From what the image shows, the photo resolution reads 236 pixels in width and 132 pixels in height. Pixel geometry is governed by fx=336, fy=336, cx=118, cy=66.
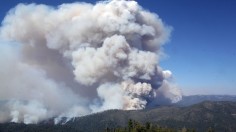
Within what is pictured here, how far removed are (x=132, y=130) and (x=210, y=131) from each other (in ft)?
105

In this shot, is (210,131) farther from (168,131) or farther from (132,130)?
(132,130)

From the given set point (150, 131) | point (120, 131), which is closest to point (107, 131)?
point (120, 131)

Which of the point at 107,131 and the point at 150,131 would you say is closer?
the point at 150,131

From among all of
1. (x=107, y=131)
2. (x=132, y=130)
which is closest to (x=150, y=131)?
(x=132, y=130)

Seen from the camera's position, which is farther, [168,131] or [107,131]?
[107,131]

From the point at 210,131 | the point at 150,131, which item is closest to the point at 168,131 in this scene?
the point at 150,131

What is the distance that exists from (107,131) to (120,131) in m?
9.47

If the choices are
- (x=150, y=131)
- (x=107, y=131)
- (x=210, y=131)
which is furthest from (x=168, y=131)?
(x=107, y=131)

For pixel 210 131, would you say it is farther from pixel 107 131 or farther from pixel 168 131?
pixel 107 131

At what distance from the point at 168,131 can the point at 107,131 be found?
92.1ft

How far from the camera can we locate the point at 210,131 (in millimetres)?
137375

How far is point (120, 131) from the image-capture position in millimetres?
143250

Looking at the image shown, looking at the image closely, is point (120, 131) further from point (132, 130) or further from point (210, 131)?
point (210, 131)

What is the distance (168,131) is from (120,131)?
2025 cm
